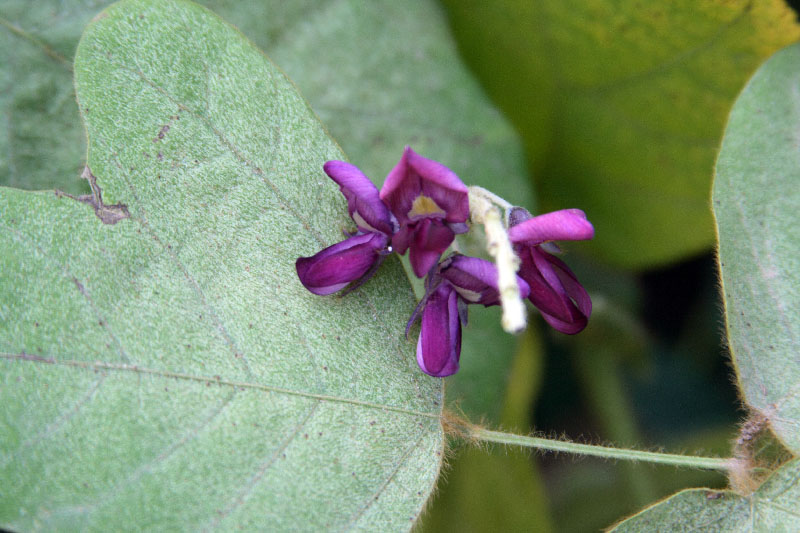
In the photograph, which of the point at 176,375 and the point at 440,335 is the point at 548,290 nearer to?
the point at 440,335

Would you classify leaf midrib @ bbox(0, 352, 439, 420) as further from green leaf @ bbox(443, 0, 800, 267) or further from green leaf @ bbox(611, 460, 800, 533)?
green leaf @ bbox(443, 0, 800, 267)

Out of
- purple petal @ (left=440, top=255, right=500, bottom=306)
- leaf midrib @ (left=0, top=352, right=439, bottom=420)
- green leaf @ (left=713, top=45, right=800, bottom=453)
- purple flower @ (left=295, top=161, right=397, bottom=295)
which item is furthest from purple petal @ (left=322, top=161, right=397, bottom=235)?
green leaf @ (left=713, top=45, right=800, bottom=453)

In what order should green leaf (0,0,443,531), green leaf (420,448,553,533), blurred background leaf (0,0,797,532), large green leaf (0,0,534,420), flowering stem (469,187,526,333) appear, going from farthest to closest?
green leaf (420,448,553,533) < blurred background leaf (0,0,797,532) < large green leaf (0,0,534,420) < green leaf (0,0,443,531) < flowering stem (469,187,526,333)

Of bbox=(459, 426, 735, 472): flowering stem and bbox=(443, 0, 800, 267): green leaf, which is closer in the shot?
bbox=(459, 426, 735, 472): flowering stem

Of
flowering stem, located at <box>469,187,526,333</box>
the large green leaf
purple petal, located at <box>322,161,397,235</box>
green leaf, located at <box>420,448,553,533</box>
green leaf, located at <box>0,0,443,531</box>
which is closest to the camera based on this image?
flowering stem, located at <box>469,187,526,333</box>

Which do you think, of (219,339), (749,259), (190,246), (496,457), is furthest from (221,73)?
(496,457)

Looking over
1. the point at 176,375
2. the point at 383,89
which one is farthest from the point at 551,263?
the point at 383,89

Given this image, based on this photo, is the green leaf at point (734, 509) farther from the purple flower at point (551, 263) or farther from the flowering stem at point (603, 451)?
the purple flower at point (551, 263)

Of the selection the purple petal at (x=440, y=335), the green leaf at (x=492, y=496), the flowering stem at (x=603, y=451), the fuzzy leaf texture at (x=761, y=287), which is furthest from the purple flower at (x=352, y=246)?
the green leaf at (x=492, y=496)

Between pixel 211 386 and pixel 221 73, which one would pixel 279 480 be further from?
pixel 221 73
